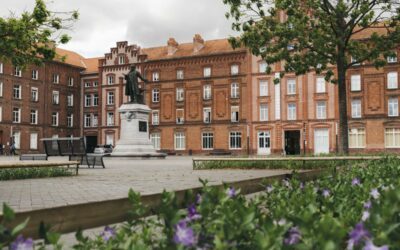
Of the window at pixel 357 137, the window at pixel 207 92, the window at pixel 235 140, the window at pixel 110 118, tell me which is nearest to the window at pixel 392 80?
the window at pixel 357 137

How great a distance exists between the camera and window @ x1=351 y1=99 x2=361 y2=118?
4759cm

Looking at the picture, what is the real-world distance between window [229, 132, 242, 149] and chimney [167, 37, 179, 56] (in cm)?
1369

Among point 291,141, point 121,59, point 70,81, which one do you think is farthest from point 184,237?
point 70,81

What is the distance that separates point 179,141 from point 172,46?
40.6ft

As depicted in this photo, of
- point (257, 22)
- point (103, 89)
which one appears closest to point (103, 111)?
point (103, 89)

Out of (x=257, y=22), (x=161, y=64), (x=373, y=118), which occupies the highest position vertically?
(x=161, y=64)

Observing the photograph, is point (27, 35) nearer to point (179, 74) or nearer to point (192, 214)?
point (192, 214)

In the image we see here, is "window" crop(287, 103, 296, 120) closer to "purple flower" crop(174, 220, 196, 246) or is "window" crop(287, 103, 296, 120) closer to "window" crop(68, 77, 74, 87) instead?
"window" crop(68, 77, 74, 87)

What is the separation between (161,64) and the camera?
190 ft

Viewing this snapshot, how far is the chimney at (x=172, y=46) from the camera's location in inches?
2311

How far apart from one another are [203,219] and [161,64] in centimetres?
5615

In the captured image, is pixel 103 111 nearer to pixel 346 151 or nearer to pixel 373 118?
pixel 373 118

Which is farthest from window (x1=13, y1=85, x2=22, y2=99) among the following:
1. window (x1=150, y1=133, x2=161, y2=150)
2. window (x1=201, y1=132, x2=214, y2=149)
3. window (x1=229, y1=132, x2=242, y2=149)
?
window (x1=229, y1=132, x2=242, y2=149)

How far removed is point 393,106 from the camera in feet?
151
